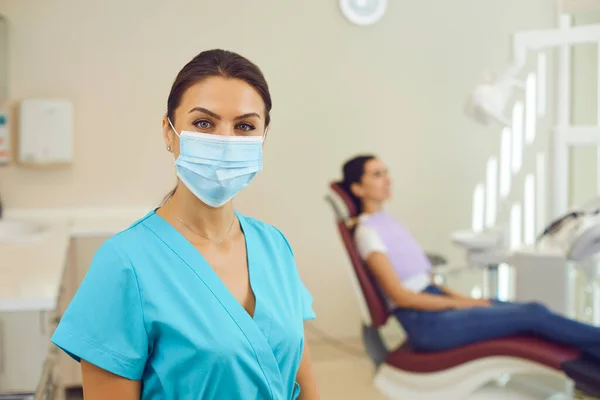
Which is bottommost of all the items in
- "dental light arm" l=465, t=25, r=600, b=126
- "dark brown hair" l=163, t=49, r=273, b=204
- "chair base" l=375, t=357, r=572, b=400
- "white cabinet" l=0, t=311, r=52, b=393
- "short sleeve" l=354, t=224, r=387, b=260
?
"chair base" l=375, t=357, r=572, b=400

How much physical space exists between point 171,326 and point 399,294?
186cm

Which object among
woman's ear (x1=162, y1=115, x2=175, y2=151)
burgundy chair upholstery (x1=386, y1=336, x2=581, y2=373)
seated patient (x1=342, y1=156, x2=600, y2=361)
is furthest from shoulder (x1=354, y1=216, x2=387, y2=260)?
woman's ear (x1=162, y1=115, x2=175, y2=151)

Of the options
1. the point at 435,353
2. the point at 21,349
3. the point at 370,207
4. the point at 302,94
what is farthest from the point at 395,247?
the point at 21,349

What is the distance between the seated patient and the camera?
7.80 feet

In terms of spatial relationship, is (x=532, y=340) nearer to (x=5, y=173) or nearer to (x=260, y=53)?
(x=260, y=53)

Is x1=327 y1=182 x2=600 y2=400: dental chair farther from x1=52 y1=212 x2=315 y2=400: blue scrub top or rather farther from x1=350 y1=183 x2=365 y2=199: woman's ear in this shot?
x1=52 y1=212 x2=315 y2=400: blue scrub top

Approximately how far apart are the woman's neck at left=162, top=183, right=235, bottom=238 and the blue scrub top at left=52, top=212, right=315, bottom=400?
0.10 feet

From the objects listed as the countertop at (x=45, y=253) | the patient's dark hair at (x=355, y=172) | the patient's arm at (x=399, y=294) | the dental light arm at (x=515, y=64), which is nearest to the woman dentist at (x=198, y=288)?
the countertop at (x=45, y=253)

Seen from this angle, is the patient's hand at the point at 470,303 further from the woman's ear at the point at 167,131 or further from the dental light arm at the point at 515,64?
the woman's ear at the point at 167,131

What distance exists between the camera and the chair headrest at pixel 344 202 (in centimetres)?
288

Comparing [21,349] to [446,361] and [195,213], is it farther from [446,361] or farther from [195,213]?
[446,361]

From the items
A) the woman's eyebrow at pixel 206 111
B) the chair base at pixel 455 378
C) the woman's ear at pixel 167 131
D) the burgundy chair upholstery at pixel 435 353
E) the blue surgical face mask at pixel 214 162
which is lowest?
the chair base at pixel 455 378

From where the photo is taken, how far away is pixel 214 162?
0.94 metres

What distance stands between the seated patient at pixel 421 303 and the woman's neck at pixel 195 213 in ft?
5.58
